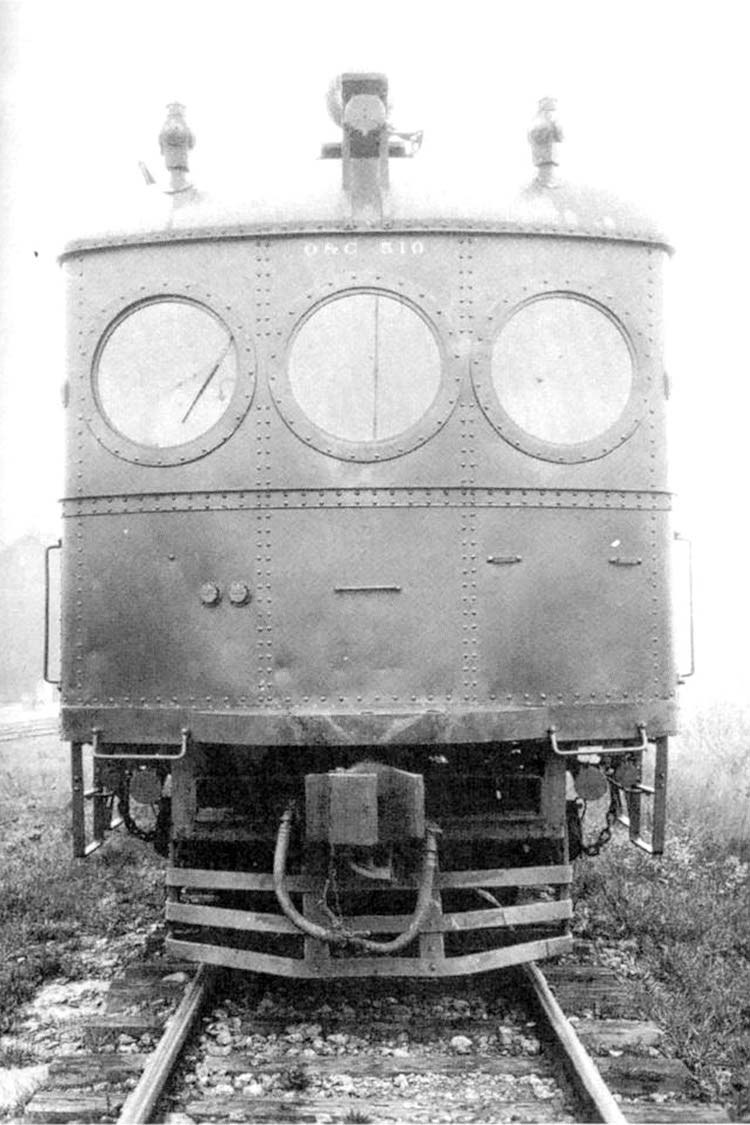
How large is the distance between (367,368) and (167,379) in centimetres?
93

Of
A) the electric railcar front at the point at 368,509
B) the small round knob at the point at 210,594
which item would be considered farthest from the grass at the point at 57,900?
the small round knob at the point at 210,594

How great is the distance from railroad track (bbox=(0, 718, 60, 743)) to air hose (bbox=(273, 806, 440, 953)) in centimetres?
1199

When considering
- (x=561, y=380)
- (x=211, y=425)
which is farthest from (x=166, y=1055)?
(x=561, y=380)

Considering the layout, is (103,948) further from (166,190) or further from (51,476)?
(51,476)

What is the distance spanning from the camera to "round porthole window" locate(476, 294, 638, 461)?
16.5 feet

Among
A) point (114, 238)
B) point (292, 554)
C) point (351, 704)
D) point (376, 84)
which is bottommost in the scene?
point (351, 704)

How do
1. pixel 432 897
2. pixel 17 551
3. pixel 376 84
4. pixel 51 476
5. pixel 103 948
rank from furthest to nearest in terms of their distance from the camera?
pixel 51 476, pixel 17 551, pixel 103 948, pixel 376 84, pixel 432 897

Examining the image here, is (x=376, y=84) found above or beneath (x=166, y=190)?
above

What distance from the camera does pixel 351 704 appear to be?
488 centimetres

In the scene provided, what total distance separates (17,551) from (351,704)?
21.3 meters

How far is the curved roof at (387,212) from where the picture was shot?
5039mm

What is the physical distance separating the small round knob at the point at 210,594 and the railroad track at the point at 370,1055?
168cm

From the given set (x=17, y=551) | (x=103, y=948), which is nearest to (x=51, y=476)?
(x=17, y=551)

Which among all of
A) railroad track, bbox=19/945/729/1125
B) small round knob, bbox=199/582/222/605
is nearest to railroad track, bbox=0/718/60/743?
railroad track, bbox=19/945/729/1125
